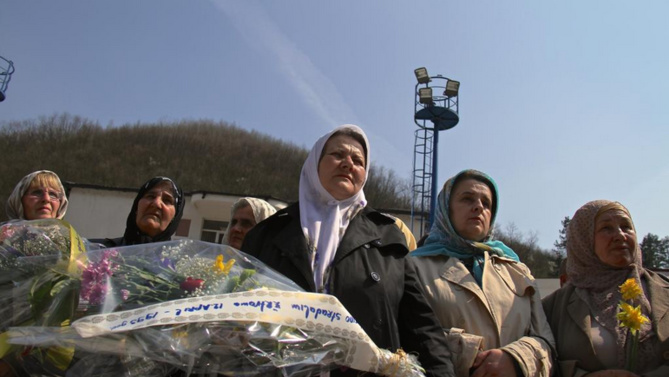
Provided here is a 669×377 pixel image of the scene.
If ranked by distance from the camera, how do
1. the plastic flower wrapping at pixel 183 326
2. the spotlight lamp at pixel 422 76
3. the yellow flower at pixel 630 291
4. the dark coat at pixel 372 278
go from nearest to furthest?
1. the plastic flower wrapping at pixel 183 326
2. the dark coat at pixel 372 278
3. the yellow flower at pixel 630 291
4. the spotlight lamp at pixel 422 76

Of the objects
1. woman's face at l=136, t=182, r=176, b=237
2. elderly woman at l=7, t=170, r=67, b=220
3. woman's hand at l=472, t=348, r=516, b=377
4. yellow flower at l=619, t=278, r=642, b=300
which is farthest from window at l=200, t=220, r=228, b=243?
yellow flower at l=619, t=278, r=642, b=300

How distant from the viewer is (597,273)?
2.98 metres

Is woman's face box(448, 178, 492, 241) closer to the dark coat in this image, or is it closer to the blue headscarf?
the blue headscarf

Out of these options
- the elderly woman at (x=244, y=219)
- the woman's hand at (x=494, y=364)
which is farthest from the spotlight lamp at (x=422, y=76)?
the woman's hand at (x=494, y=364)

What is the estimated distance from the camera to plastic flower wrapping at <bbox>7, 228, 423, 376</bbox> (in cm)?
144

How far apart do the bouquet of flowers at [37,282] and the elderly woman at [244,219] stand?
211cm

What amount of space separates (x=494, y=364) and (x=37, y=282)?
2063 mm

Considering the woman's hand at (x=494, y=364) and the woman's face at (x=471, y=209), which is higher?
the woman's face at (x=471, y=209)

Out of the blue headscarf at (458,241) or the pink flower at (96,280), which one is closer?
the pink flower at (96,280)

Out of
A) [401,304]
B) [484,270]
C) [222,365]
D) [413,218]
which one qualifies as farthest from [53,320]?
[413,218]

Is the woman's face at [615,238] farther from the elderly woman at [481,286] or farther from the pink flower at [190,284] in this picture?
the pink flower at [190,284]

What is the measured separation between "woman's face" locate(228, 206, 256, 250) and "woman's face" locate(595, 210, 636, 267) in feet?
8.29

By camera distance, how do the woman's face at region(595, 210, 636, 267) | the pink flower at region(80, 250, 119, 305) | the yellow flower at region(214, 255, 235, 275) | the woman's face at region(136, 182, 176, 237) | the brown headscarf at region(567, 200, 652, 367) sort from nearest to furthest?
the pink flower at region(80, 250, 119, 305), the yellow flower at region(214, 255, 235, 275), the brown headscarf at region(567, 200, 652, 367), the woman's face at region(595, 210, 636, 267), the woman's face at region(136, 182, 176, 237)

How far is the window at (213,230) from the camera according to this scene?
17547 mm
